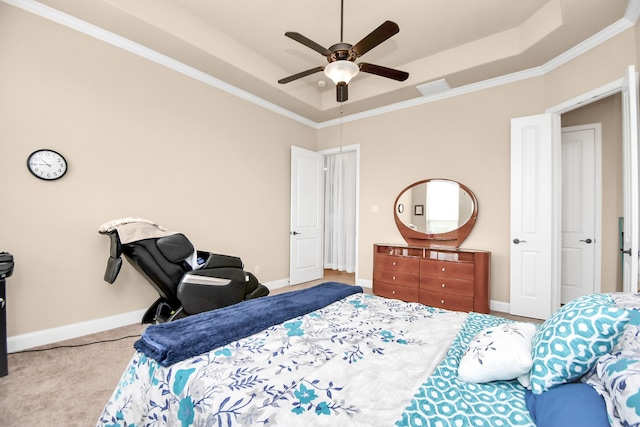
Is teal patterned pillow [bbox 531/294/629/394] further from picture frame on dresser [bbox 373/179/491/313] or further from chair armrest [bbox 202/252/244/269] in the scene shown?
picture frame on dresser [bbox 373/179/491/313]

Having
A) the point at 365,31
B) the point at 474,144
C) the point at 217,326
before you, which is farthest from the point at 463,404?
the point at 474,144

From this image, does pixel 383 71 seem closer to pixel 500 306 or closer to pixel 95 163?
pixel 95 163

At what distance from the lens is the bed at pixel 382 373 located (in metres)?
0.87

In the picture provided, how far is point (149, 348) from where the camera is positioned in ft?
4.19

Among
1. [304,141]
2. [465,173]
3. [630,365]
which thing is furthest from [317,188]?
[630,365]

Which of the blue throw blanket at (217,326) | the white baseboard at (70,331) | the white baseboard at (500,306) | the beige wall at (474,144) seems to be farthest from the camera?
the white baseboard at (500,306)

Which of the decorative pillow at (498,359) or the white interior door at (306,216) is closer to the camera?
the decorative pillow at (498,359)

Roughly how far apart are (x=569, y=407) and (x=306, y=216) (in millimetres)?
4517

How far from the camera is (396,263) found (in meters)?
4.08

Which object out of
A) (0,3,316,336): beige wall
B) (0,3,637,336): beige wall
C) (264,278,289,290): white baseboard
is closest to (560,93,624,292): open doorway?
(0,3,637,336): beige wall

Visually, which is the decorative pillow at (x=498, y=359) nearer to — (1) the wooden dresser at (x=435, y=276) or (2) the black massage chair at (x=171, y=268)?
(2) the black massage chair at (x=171, y=268)

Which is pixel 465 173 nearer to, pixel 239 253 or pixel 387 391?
pixel 239 253

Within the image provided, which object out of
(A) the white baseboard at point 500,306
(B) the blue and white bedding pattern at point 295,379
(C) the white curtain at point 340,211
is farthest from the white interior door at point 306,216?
(B) the blue and white bedding pattern at point 295,379

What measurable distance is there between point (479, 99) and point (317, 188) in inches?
112
